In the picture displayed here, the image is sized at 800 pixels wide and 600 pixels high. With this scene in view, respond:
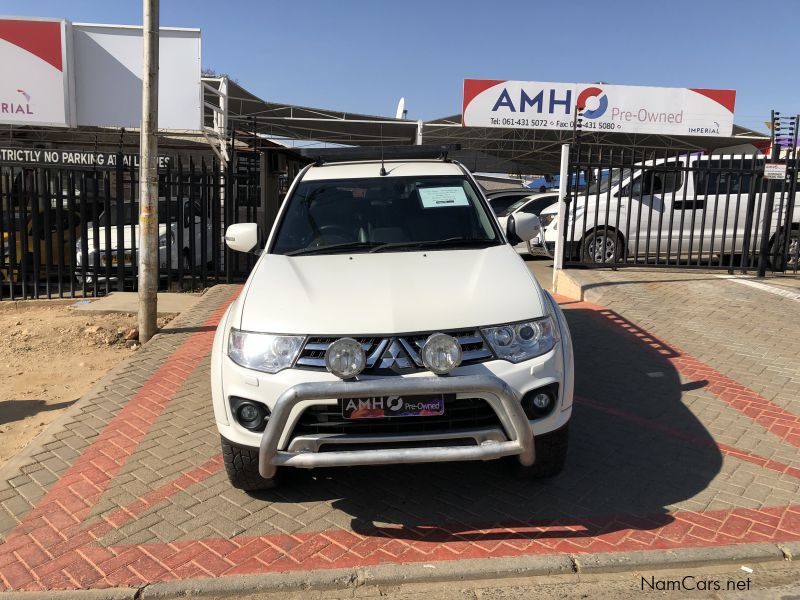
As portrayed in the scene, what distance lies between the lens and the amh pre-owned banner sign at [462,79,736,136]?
65.9ft

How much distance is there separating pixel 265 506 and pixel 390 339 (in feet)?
4.44

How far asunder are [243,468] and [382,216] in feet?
6.61

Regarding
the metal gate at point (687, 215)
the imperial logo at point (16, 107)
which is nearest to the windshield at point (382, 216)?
the metal gate at point (687, 215)

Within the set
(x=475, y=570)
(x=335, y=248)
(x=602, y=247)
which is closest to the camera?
(x=475, y=570)

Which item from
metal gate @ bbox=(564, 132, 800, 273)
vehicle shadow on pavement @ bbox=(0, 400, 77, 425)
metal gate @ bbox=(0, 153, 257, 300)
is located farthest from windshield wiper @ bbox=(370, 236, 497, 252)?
metal gate @ bbox=(564, 132, 800, 273)

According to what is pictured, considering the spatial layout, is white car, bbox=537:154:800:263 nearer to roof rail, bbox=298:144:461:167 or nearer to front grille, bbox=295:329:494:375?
roof rail, bbox=298:144:461:167

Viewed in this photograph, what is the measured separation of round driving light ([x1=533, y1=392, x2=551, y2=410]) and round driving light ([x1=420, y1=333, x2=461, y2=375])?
51 centimetres

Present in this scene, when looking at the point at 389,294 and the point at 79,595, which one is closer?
the point at 79,595

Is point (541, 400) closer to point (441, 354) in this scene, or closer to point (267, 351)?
point (441, 354)

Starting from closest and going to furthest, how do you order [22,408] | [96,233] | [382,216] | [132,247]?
[382,216] → [22,408] → [132,247] → [96,233]

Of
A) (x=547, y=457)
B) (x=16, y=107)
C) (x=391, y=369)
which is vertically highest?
(x=16, y=107)

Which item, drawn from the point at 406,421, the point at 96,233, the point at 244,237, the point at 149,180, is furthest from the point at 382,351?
the point at 96,233

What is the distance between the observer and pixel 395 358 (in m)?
3.10

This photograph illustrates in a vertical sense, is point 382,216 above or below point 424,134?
below
